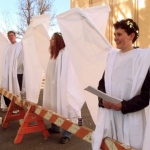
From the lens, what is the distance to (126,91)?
223cm

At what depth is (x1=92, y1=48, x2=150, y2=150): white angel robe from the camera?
2.15m

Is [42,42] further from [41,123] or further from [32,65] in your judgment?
[41,123]

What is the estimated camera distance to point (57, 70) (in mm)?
4125

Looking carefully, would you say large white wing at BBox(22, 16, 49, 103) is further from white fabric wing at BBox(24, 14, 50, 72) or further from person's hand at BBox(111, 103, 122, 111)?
person's hand at BBox(111, 103, 122, 111)

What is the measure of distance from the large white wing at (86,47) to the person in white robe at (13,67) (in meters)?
3.01

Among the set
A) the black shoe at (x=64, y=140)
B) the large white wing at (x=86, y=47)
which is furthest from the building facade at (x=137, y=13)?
the large white wing at (x=86, y=47)

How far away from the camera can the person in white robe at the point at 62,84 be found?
4059mm

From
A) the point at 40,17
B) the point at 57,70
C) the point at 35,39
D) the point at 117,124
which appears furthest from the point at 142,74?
the point at 40,17

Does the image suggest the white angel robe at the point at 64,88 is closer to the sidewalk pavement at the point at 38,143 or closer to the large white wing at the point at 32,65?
the sidewalk pavement at the point at 38,143

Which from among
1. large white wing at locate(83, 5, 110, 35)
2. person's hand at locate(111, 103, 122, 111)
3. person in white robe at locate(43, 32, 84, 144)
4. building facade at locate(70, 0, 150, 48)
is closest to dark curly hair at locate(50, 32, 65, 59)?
person in white robe at locate(43, 32, 84, 144)

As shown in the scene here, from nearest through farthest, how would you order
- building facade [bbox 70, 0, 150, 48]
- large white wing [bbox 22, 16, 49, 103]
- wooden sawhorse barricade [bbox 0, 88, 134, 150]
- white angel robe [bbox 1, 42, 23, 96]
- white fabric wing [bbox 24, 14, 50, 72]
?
wooden sawhorse barricade [bbox 0, 88, 134, 150], white fabric wing [bbox 24, 14, 50, 72], large white wing [bbox 22, 16, 49, 103], white angel robe [bbox 1, 42, 23, 96], building facade [bbox 70, 0, 150, 48]

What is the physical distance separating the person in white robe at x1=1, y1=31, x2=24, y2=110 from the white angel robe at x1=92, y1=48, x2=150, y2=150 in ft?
13.5

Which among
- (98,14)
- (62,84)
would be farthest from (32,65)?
(98,14)

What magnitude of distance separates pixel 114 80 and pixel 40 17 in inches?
137
